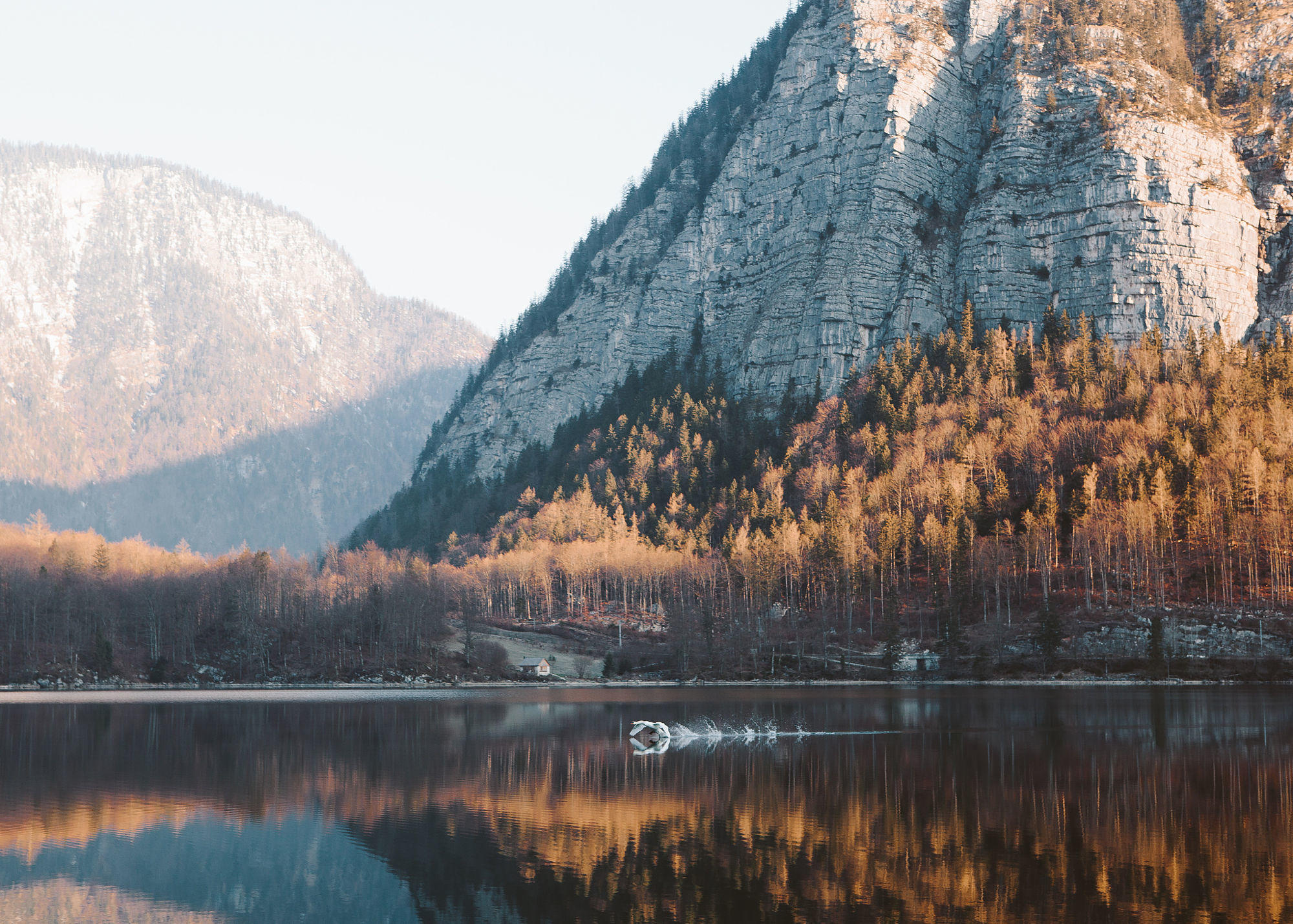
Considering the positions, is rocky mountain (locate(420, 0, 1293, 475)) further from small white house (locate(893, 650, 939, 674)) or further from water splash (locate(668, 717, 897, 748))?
water splash (locate(668, 717, 897, 748))

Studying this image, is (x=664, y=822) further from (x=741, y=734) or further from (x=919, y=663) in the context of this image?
(x=919, y=663)

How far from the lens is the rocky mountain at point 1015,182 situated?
521 ft

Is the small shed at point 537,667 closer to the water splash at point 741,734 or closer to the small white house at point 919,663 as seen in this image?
the small white house at point 919,663

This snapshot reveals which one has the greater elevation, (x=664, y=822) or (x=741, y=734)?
(x=664, y=822)

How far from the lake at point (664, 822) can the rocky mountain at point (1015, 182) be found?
384ft

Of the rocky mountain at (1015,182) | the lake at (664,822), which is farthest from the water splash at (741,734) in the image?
the rocky mountain at (1015,182)

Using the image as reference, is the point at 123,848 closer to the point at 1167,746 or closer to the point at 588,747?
the point at 588,747

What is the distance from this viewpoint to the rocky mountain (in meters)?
159

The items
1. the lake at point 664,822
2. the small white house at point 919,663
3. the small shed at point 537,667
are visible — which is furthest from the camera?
the small shed at point 537,667

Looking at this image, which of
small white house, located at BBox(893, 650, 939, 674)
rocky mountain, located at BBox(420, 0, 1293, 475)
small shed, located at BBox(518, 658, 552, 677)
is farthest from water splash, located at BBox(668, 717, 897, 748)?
rocky mountain, located at BBox(420, 0, 1293, 475)

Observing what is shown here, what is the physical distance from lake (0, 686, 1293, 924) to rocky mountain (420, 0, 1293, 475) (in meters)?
117

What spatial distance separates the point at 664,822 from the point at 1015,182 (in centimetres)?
16435

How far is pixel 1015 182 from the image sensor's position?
174 metres

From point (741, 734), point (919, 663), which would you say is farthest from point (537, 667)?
point (741, 734)
